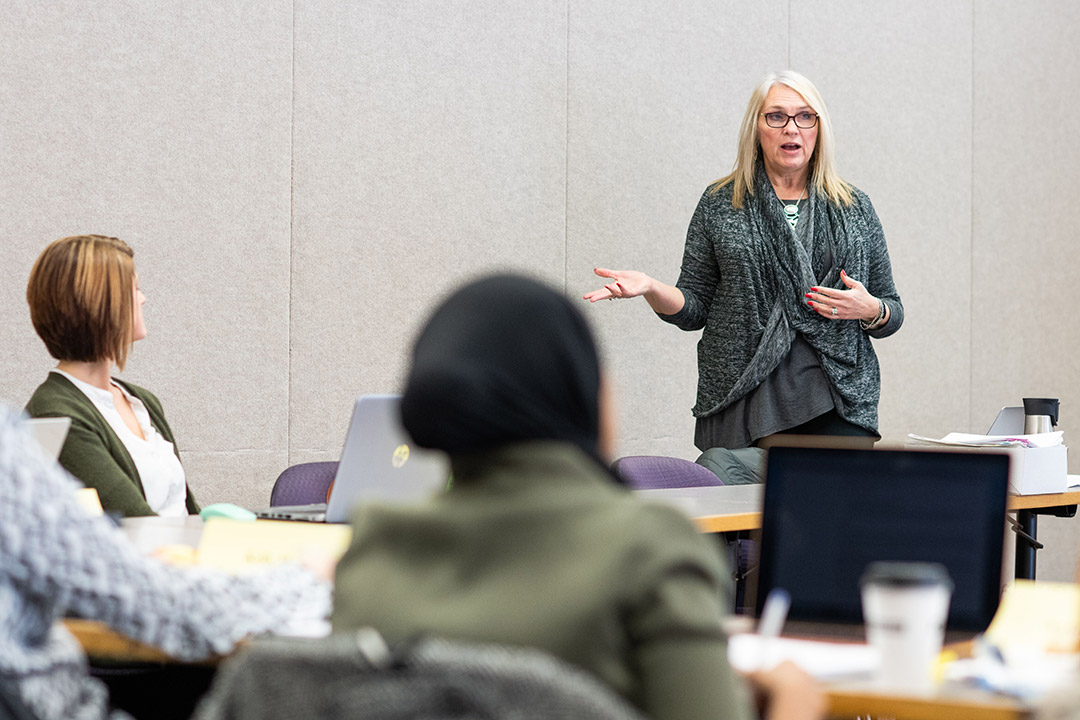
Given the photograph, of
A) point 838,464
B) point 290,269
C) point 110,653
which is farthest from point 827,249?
point 110,653

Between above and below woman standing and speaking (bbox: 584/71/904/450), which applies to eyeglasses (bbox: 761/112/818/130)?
above

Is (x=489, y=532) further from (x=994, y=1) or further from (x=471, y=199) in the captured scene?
(x=994, y=1)

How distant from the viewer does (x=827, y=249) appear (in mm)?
4289

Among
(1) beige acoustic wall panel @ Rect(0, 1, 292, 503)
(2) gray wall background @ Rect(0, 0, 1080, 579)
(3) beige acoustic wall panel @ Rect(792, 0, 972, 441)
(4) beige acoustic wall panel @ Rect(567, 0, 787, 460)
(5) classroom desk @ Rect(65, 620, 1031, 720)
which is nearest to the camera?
(5) classroom desk @ Rect(65, 620, 1031, 720)

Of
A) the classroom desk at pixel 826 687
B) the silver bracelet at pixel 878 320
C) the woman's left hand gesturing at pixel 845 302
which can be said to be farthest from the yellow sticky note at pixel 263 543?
the silver bracelet at pixel 878 320

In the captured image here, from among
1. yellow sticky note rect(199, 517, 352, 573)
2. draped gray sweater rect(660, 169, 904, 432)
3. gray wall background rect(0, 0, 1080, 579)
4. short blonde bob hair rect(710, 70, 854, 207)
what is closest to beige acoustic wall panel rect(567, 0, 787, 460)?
gray wall background rect(0, 0, 1080, 579)

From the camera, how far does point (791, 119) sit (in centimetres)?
429

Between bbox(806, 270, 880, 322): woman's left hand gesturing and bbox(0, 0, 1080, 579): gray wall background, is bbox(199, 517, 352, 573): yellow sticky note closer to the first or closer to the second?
bbox(0, 0, 1080, 579): gray wall background

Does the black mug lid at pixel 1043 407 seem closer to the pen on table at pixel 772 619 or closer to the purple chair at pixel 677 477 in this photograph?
the purple chair at pixel 677 477

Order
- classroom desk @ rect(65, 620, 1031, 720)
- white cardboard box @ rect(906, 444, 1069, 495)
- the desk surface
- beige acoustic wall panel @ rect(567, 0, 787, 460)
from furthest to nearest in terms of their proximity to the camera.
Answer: beige acoustic wall panel @ rect(567, 0, 787, 460)
white cardboard box @ rect(906, 444, 1069, 495)
the desk surface
classroom desk @ rect(65, 620, 1031, 720)

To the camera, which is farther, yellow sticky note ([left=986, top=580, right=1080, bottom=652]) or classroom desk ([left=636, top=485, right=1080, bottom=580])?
classroom desk ([left=636, top=485, right=1080, bottom=580])

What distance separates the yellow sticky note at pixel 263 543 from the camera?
2017 mm

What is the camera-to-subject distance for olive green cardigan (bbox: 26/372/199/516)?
273 centimetres

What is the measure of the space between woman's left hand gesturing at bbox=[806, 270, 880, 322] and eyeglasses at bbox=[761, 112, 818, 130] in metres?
→ 0.53
